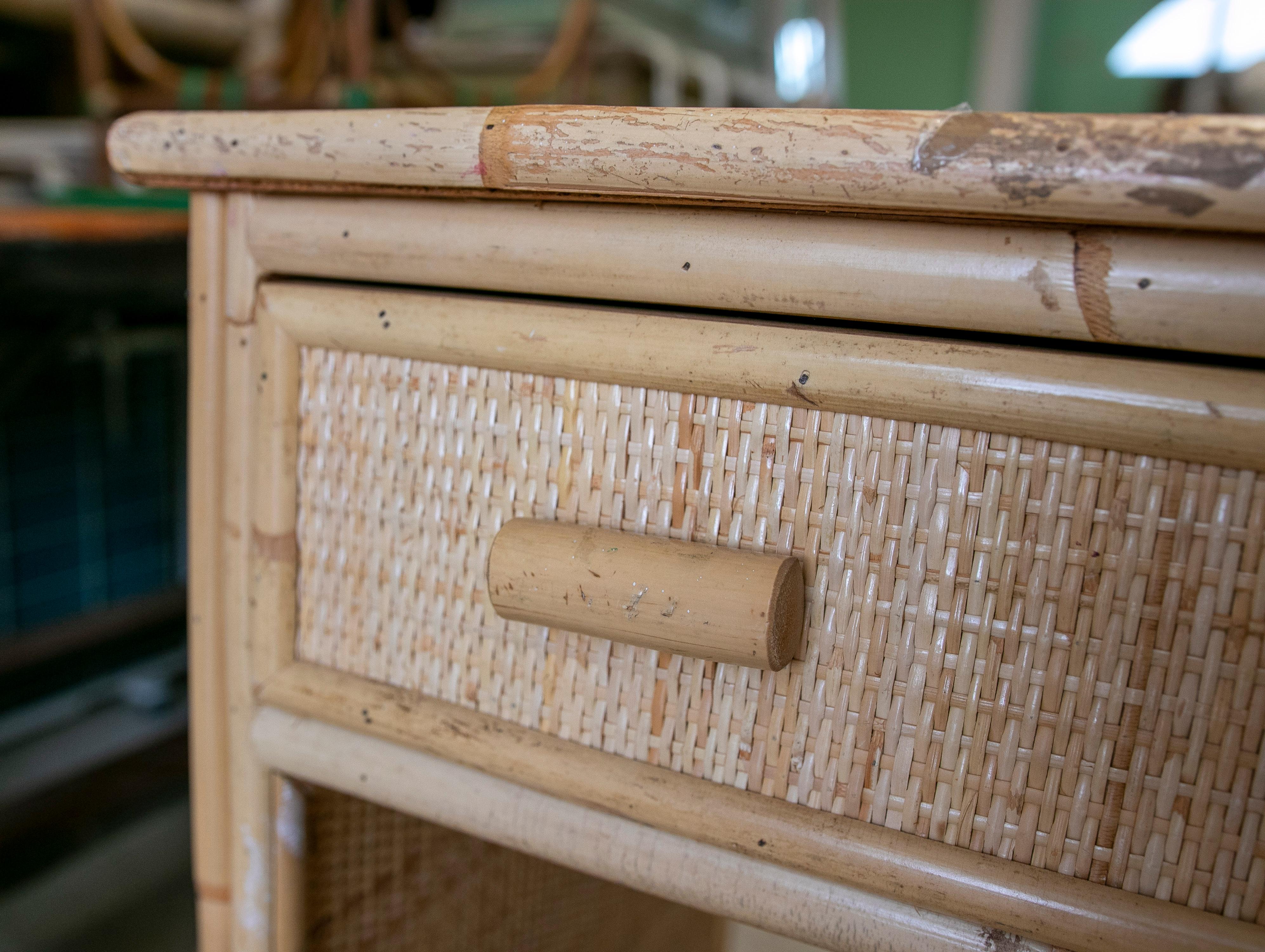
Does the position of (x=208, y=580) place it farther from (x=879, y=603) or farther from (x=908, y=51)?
(x=908, y=51)

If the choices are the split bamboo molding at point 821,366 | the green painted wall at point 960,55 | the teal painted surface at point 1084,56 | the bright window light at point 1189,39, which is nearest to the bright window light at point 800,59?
the green painted wall at point 960,55

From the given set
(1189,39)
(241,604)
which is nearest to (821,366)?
(241,604)

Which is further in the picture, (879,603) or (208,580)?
(208,580)

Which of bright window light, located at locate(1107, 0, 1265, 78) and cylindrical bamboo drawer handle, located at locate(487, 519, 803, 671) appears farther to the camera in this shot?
bright window light, located at locate(1107, 0, 1265, 78)

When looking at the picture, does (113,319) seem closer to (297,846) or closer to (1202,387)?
(297,846)

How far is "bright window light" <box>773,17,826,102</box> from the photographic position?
6.82 ft

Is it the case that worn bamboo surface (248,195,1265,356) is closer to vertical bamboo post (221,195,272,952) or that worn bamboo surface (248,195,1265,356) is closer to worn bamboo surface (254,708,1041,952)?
vertical bamboo post (221,195,272,952)

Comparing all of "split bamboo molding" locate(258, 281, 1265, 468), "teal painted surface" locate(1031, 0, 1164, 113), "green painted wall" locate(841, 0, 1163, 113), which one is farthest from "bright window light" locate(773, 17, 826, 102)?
"split bamboo molding" locate(258, 281, 1265, 468)

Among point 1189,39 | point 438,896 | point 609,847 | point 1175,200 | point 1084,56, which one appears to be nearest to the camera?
point 1175,200

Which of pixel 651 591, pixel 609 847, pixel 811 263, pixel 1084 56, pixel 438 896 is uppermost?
pixel 1084 56

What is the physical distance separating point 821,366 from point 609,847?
193 mm

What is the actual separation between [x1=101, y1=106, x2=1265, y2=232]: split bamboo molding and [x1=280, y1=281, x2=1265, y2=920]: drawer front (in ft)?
0.20

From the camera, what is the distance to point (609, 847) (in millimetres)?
345

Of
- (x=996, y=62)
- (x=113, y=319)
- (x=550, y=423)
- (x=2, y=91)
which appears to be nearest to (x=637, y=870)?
(x=550, y=423)
